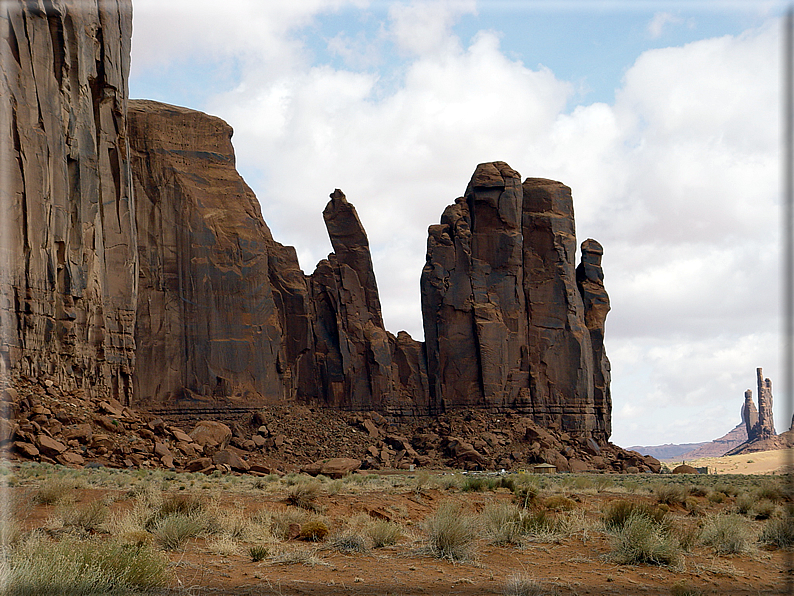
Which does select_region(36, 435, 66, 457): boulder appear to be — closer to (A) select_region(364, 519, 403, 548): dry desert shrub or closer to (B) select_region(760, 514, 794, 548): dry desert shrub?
(A) select_region(364, 519, 403, 548): dry desert shrub

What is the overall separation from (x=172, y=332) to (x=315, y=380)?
14281mm

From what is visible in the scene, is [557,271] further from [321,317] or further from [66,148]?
[66,148]

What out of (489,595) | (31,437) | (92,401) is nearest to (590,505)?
(489,595)

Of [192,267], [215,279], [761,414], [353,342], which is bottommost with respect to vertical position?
[761,414]

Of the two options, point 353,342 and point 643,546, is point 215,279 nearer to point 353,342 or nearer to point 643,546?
point 353,342

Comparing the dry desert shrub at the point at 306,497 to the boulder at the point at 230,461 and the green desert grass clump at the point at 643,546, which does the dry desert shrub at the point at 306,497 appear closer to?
the green desert grass clump at the point at 643,546

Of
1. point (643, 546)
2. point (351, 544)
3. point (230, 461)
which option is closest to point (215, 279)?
point (230, 461)

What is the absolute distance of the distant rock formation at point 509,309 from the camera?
2377 inches

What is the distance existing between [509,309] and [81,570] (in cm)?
5459

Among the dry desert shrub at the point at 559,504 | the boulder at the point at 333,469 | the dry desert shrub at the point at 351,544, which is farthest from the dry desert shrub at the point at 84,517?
the boulder at the point at 333,469

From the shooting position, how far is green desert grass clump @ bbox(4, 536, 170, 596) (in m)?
7.88

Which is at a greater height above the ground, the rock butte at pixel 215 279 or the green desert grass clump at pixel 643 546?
the rock butte at pixel 215 279

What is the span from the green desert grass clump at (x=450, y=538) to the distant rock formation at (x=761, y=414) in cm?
14290

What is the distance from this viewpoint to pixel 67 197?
1353 inches
